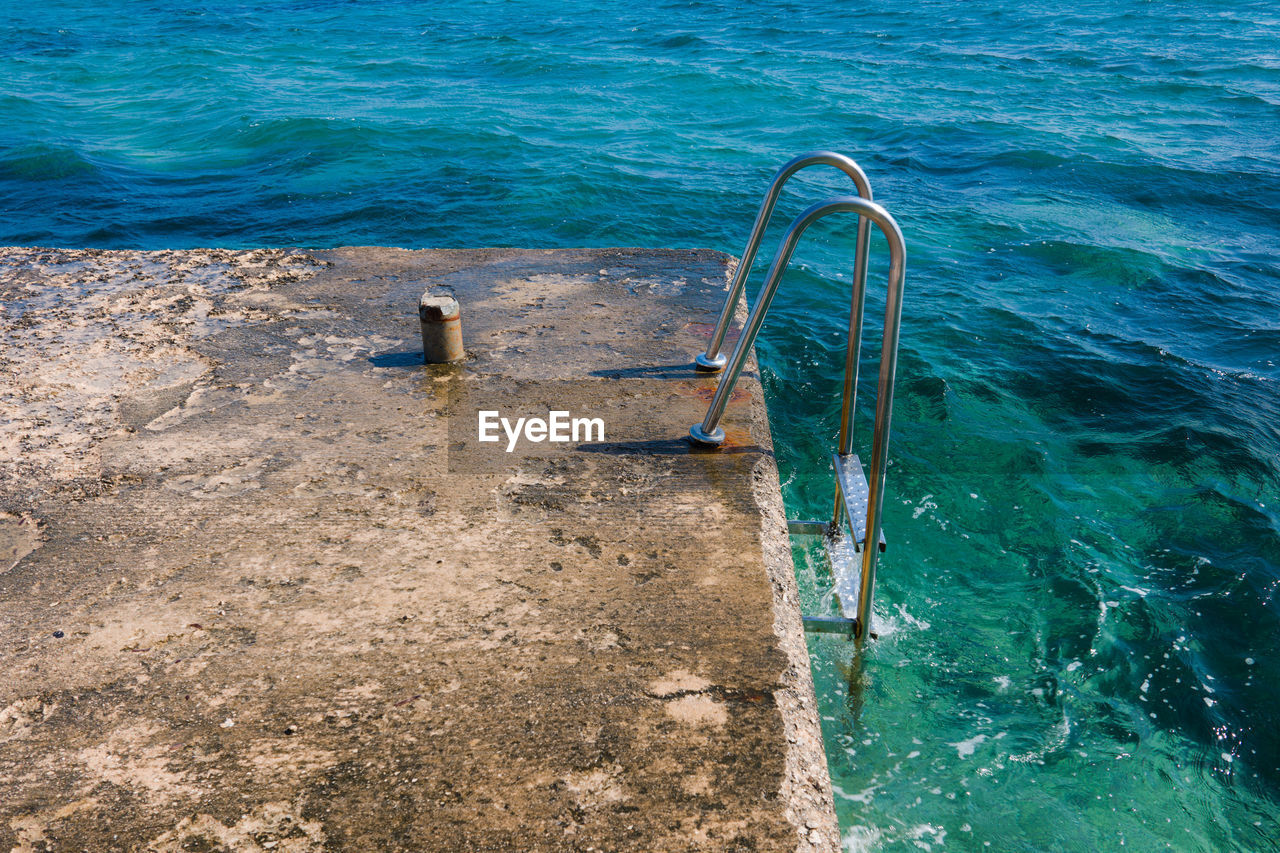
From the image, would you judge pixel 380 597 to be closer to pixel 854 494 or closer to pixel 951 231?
pixel 854 494

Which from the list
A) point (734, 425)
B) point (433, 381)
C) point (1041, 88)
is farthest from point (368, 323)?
point (1041, 88)

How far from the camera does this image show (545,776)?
1766mm

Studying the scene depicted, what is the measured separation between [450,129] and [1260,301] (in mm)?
9930

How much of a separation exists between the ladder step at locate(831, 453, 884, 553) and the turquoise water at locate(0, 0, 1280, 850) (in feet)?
3.48

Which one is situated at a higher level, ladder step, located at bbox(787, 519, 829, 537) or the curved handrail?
the curved handrail

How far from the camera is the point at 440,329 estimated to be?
3250 millimetres

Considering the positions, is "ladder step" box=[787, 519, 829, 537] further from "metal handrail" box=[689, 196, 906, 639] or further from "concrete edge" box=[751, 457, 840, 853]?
"metal handrail" box=[689, 196, 906, 639]

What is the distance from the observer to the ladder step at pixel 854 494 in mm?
2389

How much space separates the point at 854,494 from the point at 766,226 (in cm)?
104

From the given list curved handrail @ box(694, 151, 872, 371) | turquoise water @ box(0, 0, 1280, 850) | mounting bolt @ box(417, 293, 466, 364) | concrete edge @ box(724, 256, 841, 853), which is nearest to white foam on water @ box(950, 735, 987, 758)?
turquoise water @ box(0, 0, 1280, 850)

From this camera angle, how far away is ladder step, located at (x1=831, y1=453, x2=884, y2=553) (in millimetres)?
2389

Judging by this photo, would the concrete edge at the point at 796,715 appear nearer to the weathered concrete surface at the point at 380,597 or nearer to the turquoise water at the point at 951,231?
the weathered concrete surface at the point at 380,597

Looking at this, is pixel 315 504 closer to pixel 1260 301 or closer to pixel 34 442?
pixel 34 442

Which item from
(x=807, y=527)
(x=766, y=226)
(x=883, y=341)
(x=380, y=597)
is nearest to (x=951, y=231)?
(x=766, y=226)
